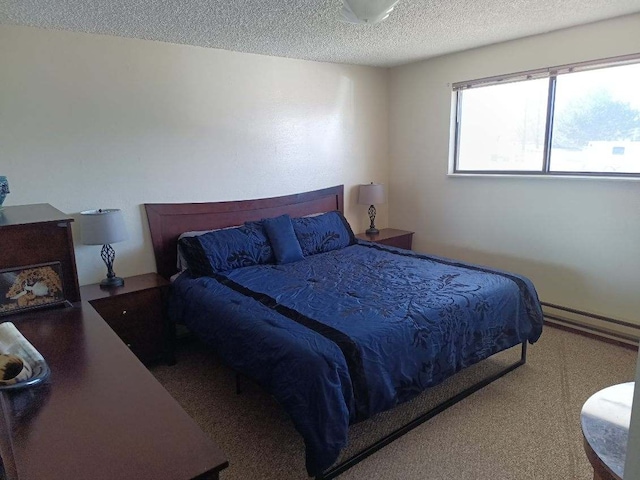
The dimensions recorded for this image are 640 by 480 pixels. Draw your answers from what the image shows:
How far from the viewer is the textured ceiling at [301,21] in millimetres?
2357

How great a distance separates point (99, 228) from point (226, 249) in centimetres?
85

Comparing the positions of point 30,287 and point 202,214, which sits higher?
point 202,214

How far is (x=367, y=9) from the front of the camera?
164 cm

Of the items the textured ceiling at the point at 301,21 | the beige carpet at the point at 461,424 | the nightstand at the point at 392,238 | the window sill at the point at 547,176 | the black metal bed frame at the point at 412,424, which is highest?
the textured ceiling at the point at 301,21

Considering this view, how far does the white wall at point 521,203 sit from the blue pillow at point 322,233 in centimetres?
107

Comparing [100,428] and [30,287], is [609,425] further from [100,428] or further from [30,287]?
[30,287]

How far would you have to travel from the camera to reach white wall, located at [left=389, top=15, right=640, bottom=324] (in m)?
3.02

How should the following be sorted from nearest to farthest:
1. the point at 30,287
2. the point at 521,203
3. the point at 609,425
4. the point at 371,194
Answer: the point at 609,425, the point at 30,287, the point at 521,203, the point at 371,194

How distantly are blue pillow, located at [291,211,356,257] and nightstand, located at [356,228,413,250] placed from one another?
0.43 meters

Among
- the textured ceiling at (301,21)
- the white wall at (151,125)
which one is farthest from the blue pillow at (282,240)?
the textured ceiling at (301,21)

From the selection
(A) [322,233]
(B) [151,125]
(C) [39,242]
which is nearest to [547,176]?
(A) [322,233]

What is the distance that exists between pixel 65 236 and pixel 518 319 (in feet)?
8.73

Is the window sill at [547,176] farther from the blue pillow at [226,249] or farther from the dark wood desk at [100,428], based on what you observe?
the dark wood desk at [100,428]

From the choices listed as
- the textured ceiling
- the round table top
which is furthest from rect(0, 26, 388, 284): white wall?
A: the round table top
